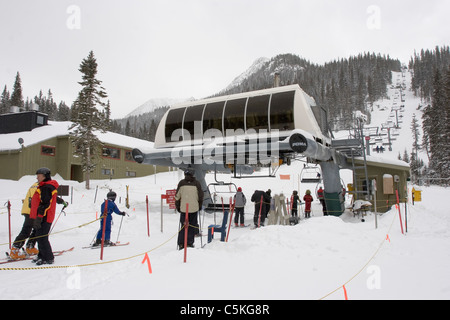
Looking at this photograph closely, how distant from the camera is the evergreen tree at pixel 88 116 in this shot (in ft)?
78.8

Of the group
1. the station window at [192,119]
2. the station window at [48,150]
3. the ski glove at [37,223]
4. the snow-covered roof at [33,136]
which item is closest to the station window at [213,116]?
the station window at [192,119]

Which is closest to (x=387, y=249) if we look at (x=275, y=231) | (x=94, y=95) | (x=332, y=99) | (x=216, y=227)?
(x=275, y=231)

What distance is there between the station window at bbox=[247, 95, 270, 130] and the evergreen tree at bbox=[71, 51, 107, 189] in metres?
17.1

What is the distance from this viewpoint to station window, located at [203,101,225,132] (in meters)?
Answer: 12.4

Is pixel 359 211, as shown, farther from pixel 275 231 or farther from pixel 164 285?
pixel 164 285

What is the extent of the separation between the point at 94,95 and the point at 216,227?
72.2ft

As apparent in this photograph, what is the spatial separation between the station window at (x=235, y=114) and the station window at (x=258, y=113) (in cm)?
30

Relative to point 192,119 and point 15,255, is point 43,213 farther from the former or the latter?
point 192,119

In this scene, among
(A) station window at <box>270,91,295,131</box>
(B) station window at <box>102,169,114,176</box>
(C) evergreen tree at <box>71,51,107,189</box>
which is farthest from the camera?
(B) station window at <box>102,169,114,176</box>

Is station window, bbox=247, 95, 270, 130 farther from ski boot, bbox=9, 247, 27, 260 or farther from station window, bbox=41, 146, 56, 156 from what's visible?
station window, bbox=41, 146, 56, 156

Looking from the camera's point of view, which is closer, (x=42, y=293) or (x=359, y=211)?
(x=42, y=293)

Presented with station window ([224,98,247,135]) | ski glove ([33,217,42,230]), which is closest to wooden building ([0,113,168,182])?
station window ([224,98,247,135])

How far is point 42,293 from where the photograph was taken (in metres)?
4.02

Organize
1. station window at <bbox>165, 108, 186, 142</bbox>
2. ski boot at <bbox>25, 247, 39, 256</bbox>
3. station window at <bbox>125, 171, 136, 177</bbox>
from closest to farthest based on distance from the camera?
ski boot at <bbox>25, 247, 39, 256</bbox> → station window at <bbox>165, 108, 186, 142</bbox> → station window at <bbox>125, 171, 136, 177</bbox>
